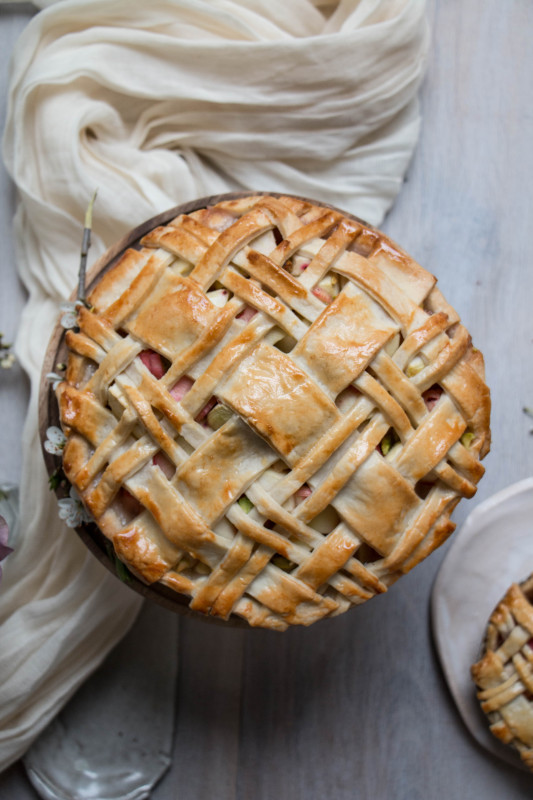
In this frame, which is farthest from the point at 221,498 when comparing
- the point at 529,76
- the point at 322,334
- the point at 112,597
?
Answer: the point at 529,76

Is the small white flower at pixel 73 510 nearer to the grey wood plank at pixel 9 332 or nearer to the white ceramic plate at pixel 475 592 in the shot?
the grey wood plank at pixel 9 332

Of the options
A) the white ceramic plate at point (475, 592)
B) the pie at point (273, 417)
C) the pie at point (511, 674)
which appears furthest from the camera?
the white ceramic plate at point (475, 592)

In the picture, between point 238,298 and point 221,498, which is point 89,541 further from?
point 238,298

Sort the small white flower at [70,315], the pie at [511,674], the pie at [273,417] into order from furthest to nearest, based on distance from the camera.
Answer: the pie at [511,674] → the small white flower at [70,315] → the pie at [273,417]

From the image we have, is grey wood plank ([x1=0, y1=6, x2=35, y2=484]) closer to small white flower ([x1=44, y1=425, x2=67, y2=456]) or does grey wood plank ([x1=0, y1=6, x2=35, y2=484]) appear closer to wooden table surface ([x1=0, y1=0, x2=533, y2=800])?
wooden table surface ([x1=0, y1=0, x2=533, y2=800])

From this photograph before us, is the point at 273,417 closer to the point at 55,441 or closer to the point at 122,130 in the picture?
the point at 55,441

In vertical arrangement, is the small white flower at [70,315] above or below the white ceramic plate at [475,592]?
above

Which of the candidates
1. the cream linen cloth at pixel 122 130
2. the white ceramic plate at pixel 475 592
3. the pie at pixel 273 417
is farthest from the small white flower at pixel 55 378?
the white ceramic plate at pixel 475 592
